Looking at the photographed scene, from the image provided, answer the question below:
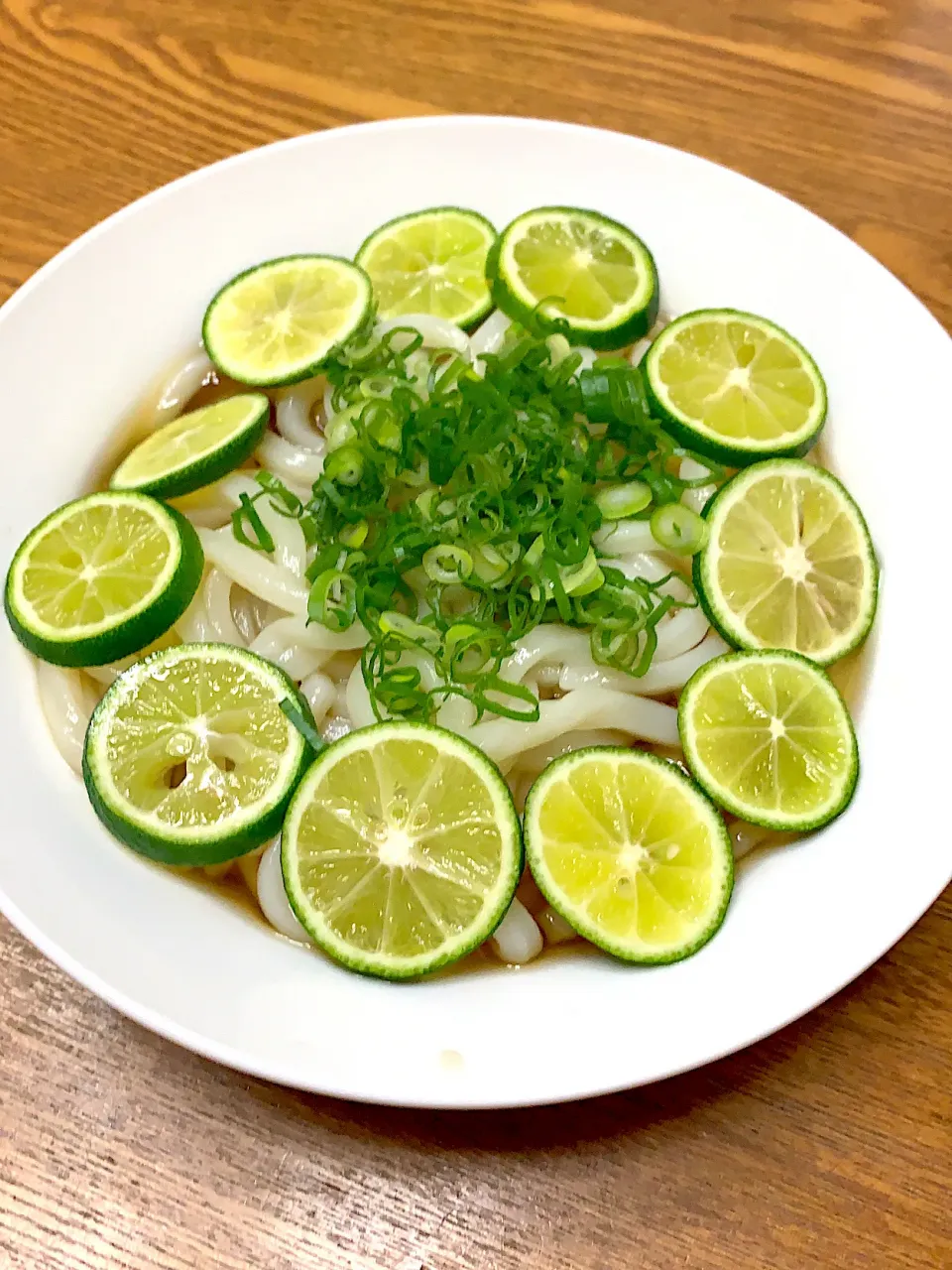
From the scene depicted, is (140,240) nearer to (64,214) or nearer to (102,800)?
(64,214)

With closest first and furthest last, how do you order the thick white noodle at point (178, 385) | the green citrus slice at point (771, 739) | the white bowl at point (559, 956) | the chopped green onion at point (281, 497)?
the white bowl at point (559, 956)
the green citrus slice at point (771, 739)
the chopped green onion at point (281, 497)
the thick white noodle at point (178, 385)

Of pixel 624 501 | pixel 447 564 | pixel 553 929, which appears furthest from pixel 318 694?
pixel 624 501

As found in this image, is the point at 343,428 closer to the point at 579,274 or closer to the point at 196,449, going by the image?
the point at 196,449

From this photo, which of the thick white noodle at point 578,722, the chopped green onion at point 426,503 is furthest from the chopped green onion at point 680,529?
the chopped green onion at point 426,503

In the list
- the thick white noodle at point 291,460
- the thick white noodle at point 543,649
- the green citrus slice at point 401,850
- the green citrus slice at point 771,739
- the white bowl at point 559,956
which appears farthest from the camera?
the thick white noodle at point 291,460

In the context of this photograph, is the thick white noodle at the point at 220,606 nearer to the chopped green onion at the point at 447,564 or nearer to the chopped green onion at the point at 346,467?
the chopped green onion at the point at 346,467

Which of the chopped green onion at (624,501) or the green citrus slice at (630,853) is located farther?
the chopped green onion at (624,501)

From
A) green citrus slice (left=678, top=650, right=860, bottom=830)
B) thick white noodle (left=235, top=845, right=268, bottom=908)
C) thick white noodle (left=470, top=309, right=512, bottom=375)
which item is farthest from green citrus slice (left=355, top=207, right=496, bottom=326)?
thick white noodle (left=235, top=845, right=268, bottom=908)
